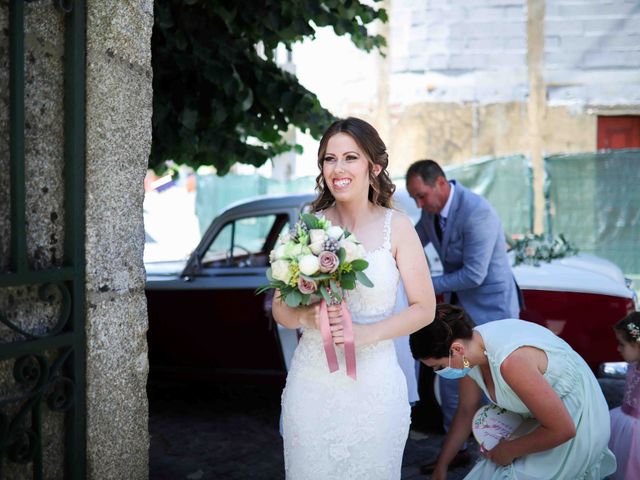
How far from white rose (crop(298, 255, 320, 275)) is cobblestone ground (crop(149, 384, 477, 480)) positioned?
2.72 m

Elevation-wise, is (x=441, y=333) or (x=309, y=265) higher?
(x=309, y=265)

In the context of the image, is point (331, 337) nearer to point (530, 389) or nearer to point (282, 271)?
point (282, 271)

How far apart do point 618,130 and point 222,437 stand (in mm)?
11597

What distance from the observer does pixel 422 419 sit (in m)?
6.39

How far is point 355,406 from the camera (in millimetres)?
3201

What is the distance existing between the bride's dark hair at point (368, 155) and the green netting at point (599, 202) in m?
9.14

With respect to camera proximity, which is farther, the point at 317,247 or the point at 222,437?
the point at 222,437

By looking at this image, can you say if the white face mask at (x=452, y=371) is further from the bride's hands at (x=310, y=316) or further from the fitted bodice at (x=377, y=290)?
the bride's hands at (x=310, y=316)

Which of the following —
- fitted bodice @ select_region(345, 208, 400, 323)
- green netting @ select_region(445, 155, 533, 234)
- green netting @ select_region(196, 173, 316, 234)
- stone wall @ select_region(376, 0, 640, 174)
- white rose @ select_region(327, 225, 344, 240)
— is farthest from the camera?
stone wall @ select_region(376, 0, 640, 174)

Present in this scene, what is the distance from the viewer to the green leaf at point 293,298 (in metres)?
2.95

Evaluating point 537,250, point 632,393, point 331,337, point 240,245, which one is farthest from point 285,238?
point 537,250

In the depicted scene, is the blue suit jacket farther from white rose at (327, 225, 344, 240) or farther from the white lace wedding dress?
white rose at (327, 225, 344, 240)

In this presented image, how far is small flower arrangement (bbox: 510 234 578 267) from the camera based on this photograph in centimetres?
650

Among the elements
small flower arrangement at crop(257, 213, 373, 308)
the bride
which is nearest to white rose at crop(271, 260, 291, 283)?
small flower arrangement at crop(257, 213, 373, 308)
